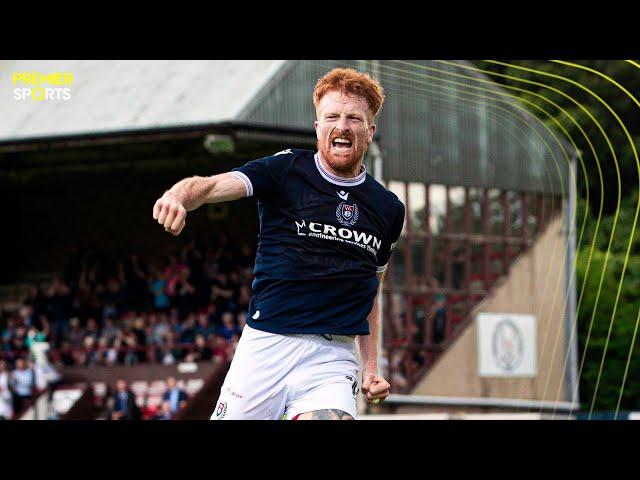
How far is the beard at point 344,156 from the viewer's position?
6.51 m

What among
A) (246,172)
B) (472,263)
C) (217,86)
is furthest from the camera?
(472,263)

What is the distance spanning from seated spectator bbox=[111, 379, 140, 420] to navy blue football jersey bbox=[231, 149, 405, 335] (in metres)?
16.8

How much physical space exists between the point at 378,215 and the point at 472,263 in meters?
21.4

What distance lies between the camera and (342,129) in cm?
648

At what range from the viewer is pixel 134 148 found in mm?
25641

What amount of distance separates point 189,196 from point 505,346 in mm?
22508

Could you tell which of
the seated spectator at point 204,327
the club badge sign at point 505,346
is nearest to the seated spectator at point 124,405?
the seated spectator at point 204,327

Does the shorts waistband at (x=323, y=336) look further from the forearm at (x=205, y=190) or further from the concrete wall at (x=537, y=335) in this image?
the concrete wall at (x=537, y=335)

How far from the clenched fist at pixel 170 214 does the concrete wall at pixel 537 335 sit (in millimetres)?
20799

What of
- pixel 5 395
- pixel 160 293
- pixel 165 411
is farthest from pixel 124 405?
pixel 160 293
